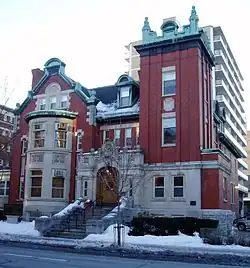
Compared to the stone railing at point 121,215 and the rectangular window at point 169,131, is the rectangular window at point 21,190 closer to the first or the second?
the stone railing at point 121,215

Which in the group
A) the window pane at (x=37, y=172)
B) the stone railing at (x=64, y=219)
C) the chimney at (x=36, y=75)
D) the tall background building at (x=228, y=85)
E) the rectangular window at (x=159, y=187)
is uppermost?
the tall background building at (x=228, y=85)

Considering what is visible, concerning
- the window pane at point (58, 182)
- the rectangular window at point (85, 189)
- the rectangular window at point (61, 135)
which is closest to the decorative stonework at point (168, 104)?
the rectangular window at point (85, 189)

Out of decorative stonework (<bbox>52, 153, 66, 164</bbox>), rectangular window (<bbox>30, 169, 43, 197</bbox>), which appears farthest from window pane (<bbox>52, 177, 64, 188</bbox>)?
decorative stonework (<bbox>52, 153, 66, 164</bbox>)

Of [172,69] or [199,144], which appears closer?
[199,144]

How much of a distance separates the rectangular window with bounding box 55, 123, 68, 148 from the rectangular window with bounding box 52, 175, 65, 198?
2708 mm

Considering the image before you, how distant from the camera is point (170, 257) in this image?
16078mm

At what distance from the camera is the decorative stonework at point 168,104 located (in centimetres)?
3098

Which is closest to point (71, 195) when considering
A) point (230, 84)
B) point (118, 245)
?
point (118, 245)

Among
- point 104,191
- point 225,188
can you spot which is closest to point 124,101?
point 104,191

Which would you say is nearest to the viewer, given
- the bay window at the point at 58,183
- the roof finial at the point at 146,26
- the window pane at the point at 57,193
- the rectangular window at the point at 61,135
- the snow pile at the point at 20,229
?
the snow pile at the point at 20,229

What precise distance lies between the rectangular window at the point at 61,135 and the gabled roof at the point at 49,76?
308cm

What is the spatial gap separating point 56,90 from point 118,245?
66.9 ft

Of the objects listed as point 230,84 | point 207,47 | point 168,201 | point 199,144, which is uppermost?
point 230,84

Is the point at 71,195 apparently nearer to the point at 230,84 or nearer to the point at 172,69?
the point at 172,69
